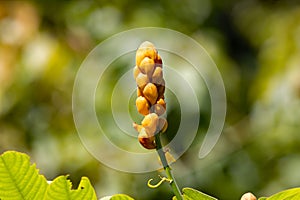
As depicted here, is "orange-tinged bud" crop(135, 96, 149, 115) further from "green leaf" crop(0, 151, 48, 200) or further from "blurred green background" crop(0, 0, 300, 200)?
"blurred green background" crop(0, 0, 300, 200)

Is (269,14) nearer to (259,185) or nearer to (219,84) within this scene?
(219,84)

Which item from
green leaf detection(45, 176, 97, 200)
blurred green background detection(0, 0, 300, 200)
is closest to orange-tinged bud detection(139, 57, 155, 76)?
green leaf detection(45, 176, 97, 200)

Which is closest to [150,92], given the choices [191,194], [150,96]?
[150,96]

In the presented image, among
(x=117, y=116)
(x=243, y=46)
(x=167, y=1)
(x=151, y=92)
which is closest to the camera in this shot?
(x=151, y=92)

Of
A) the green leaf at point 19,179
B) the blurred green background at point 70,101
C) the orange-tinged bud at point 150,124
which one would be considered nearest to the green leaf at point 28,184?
the green leaf at point 19,179

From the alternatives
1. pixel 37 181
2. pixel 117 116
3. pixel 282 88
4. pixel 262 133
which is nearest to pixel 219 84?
pixel 262 133

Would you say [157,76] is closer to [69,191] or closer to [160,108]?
[160,108]
